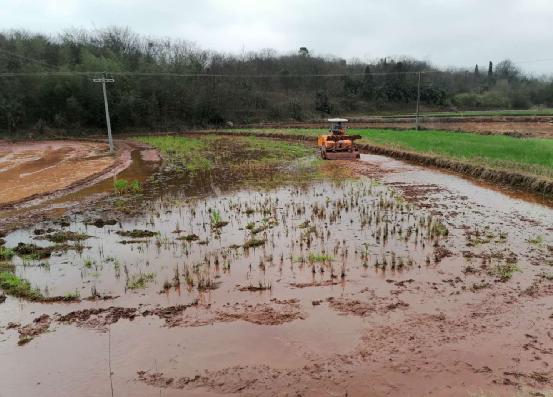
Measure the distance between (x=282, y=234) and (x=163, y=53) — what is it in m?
59.7

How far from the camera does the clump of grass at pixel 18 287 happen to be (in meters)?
6.83

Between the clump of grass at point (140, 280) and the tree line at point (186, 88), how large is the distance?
27.3 metres

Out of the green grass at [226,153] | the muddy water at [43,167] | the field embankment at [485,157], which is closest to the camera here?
the field embankment at [485,157]

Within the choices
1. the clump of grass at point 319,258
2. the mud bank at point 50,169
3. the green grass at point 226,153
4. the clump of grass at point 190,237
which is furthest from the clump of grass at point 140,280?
the green grass at point 226,153

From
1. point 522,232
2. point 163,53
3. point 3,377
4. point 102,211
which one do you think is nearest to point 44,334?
point 3,377

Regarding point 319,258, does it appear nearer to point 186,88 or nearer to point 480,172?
point 480,172

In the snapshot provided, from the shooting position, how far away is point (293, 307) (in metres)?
6.18

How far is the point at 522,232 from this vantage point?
9234 mm

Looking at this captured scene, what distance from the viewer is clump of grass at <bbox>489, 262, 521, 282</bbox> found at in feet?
22.7

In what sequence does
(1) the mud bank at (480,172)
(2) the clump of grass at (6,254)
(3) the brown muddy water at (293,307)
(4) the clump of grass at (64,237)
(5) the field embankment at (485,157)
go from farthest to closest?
1. (5) the field embankment at (485,157)
2. (1) the mud bank at (480,172)
3. (4) the clump of grass at (64,237)
4. (2) the clump of grass at (6,254)
5. (3) the brown muddy water at (293,307)

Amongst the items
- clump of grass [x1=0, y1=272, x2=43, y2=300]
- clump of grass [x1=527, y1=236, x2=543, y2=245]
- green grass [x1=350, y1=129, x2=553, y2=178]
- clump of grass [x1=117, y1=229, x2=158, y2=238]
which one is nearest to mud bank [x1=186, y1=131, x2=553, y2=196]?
green grass [x1=350, y1=129, x2=553, y2=178]

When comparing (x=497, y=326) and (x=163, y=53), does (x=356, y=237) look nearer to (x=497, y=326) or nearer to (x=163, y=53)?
(x=497, y=326)

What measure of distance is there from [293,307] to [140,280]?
111 inches

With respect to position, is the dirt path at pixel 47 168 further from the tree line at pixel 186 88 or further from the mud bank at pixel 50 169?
the tree line at pixel 186 88
